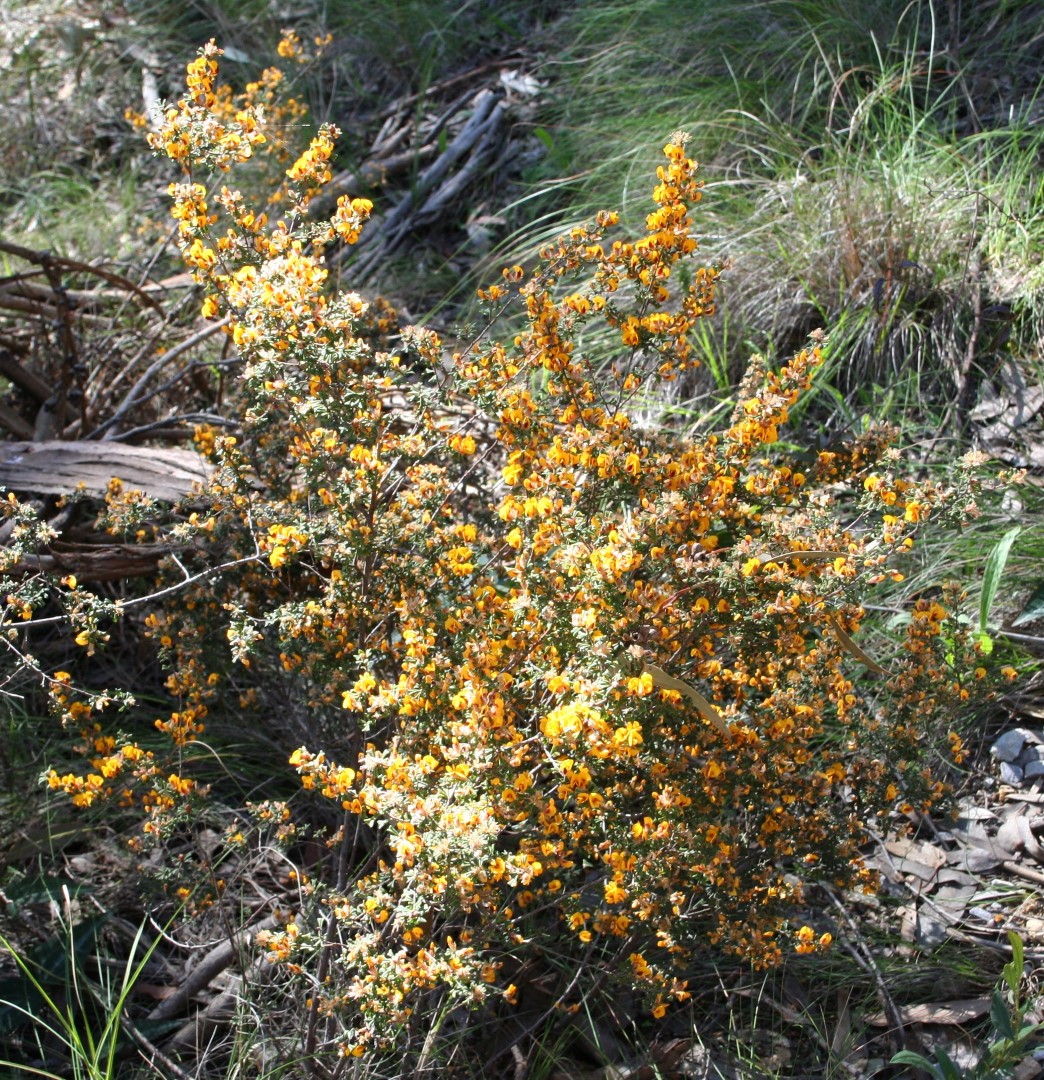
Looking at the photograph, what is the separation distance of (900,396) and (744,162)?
1.32 metres

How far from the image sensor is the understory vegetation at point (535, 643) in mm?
2018

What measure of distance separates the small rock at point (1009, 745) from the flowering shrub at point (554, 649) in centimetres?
49

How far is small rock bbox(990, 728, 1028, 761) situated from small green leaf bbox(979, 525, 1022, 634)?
0.31 metres

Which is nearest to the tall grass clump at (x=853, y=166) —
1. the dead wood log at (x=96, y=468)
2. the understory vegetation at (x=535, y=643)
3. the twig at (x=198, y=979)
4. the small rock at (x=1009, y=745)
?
the understory vegetation at (x=535, y=643)

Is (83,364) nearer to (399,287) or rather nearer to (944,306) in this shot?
(399,287)

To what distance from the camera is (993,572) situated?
2789 millimetres

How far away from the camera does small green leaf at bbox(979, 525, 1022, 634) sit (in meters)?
2.75

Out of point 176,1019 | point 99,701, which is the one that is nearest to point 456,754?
point 99,701

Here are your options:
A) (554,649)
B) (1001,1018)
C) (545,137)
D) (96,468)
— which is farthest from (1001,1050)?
(545,137)

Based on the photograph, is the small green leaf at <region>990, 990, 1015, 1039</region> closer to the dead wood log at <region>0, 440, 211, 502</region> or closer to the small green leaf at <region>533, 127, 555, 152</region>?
the dead wood log at <region>0, 440, 211, 502</region>

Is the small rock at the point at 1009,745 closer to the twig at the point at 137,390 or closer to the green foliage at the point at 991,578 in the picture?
the green foliage at the point at 991,578

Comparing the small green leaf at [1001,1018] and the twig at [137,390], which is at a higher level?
the twig at [137,390]

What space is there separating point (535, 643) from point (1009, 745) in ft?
4.92

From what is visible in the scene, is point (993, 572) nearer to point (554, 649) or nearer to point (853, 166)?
point (554, 649)
